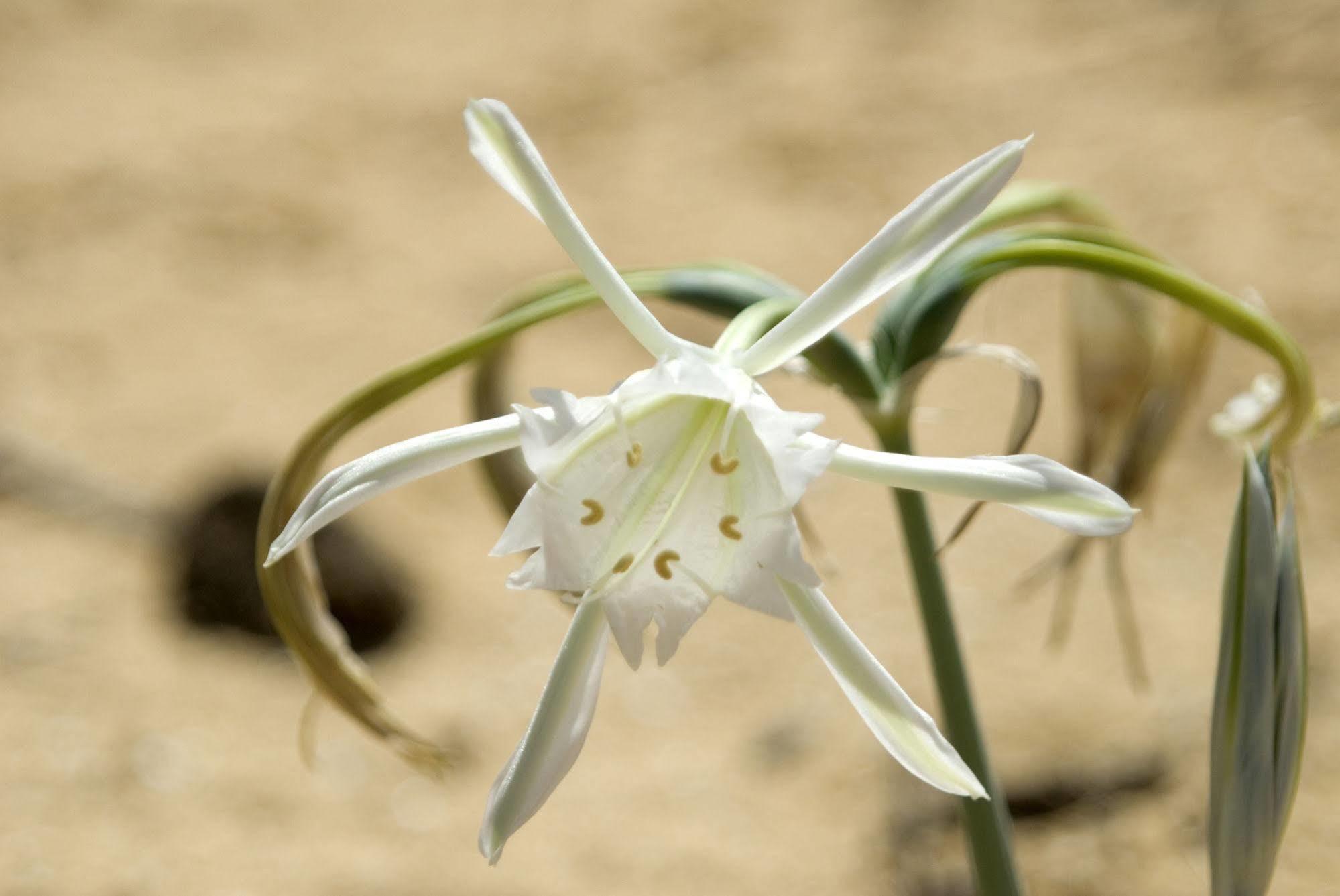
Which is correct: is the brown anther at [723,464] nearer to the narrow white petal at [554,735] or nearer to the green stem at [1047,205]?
the narrow white petal at [554,735]

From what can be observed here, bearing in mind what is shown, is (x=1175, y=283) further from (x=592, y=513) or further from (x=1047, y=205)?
(x=592, y=513)

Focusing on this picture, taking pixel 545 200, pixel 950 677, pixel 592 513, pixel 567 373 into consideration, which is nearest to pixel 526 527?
pixel 592 513

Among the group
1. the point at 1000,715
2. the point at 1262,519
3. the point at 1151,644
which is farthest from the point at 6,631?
the point at 1262,519

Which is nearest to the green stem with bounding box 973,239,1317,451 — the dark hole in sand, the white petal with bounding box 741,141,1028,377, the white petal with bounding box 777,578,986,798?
the white petal with bounding box 741,141,1028,377

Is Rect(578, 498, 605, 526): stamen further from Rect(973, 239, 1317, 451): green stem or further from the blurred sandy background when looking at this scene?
the blurred sandy background

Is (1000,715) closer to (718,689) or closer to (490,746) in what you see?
(718,689)

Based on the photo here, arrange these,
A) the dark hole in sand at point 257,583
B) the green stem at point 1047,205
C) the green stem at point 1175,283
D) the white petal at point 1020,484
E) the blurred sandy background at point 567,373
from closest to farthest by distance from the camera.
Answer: the white petal at point 1020,484
the green stem at point 1175,283
the green stem at point 1047,205
the blurred sandy background at point 567,373
the dark hole in sand at point 257,583

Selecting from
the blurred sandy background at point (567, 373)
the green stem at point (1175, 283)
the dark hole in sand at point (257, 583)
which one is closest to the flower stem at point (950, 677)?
the green stem at point (1175, 283)
